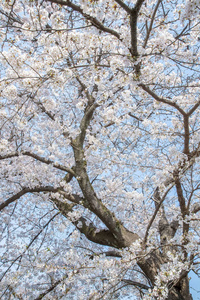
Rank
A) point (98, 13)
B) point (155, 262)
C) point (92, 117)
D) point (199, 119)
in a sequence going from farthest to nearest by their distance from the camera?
point (92, 117)
point (199, 119)
point (155, 262)
point (98, 13)

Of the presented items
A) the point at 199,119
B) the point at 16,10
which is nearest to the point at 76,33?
the point at 16,10

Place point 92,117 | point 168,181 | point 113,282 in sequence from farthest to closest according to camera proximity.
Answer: point 92,117 < point 168,181 < point 113,282

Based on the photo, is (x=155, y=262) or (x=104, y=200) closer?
(x=155, y=262)

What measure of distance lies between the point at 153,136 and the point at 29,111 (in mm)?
2552

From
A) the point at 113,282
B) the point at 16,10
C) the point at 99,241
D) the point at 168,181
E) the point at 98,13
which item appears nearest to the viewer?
the point at 98,13

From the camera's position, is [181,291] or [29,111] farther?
[29,111]

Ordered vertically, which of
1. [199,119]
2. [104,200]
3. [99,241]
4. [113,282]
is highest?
[199,119]

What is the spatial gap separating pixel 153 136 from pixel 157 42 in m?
1.71

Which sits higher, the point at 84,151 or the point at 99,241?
the point at 84,151

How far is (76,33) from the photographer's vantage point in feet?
13.9

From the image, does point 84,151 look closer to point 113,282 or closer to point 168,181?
point 168,181

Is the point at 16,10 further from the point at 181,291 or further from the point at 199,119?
the point at 181,291

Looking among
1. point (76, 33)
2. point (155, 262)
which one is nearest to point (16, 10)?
point (76, 33)

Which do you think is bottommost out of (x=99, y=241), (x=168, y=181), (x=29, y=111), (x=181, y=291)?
(x=181, y=291)
